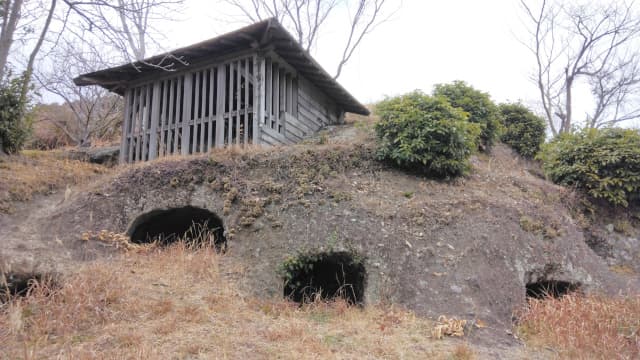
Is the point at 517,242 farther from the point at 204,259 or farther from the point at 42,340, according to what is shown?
the point at 42,340

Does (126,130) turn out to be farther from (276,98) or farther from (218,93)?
(276,98)

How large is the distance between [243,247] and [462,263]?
13.0 ft

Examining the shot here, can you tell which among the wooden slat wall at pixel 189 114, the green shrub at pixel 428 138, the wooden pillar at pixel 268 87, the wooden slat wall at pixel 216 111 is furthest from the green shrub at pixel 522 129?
the wooden slat wall at pixel 189 114

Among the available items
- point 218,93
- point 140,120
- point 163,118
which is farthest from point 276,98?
point 140,120

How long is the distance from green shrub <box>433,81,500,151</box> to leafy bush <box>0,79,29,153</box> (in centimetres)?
1154

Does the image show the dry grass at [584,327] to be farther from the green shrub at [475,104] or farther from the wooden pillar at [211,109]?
the wooden pillar at [211,109]

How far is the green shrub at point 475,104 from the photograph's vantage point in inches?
577

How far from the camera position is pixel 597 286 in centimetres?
954

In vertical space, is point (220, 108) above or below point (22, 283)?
above

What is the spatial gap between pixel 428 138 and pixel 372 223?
107 inches

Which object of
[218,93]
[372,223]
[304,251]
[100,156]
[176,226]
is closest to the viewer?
[304,251]

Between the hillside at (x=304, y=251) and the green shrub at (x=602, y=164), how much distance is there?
27.4 inches

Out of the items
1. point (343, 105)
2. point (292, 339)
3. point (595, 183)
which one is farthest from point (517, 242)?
point (343, 105)

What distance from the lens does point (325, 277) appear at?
1020cm
